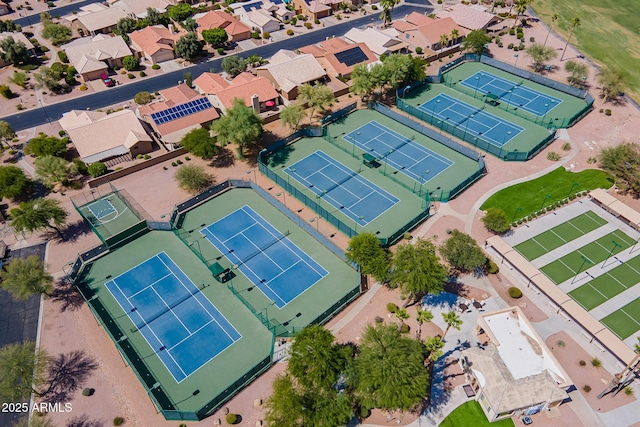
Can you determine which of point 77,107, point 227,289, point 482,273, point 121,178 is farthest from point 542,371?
point 77,107

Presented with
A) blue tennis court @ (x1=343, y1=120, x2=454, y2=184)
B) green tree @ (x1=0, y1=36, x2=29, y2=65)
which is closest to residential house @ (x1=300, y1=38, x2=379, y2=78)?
blue tennis court @ (x1=343, y1=120, x2=454, y2=184)

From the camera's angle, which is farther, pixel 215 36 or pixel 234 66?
pixel 215 36

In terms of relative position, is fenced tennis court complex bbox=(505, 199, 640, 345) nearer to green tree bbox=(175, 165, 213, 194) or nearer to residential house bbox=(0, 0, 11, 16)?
green tree bbox=(175, 165, 213, 194)

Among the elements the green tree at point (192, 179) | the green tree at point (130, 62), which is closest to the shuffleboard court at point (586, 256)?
the green tree at point (192, 179)

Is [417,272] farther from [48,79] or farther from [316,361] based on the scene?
[48,79]

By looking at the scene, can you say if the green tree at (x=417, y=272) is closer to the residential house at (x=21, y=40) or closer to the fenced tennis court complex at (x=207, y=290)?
the fenced tennis court complex at (x=207, y=290)

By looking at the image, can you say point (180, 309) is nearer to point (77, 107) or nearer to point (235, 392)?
point (235, 392)

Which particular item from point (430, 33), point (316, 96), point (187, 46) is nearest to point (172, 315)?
point (316, 96)
